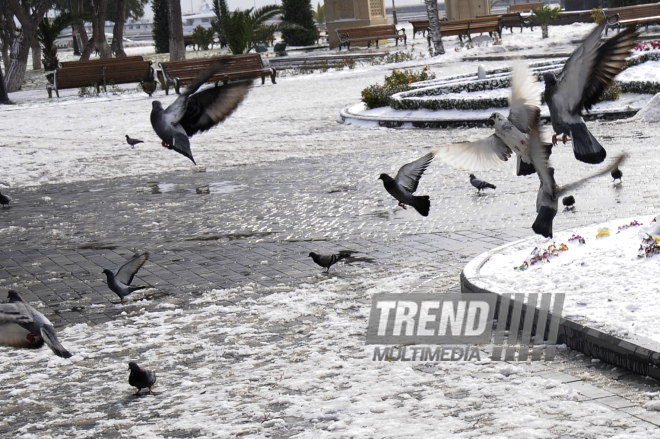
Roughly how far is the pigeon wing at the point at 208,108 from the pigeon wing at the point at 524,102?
2674 millimetres

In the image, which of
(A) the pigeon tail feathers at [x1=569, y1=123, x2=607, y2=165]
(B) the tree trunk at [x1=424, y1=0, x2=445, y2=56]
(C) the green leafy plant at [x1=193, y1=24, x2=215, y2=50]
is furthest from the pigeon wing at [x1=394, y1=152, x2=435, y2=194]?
(C) the green leafy plant at [x1=193, y1=24, x2=215, y2=50]

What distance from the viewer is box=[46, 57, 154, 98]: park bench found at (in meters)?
26.9

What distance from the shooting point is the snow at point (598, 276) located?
564 centimetres

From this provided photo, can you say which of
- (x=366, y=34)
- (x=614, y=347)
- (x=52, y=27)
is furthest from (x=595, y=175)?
(x=366, y=34)

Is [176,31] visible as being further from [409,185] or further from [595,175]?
[595,175]

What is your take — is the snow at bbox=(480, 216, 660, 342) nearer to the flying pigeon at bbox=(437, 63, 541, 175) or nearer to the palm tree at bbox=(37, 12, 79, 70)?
the flying pigeon at bbox=(437, 63, 541, 175)

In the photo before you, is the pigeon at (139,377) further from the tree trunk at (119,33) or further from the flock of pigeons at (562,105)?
the tree trunk at (119,33)

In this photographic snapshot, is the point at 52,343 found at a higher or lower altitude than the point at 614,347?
higher

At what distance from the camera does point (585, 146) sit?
4.93 meters

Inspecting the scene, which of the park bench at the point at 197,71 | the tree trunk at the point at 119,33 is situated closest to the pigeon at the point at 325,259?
the park bench at the point at 197,71

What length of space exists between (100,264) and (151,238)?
1035mm

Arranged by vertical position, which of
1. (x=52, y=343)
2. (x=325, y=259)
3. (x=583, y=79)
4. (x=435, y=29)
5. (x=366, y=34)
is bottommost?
(x=325, y=259)

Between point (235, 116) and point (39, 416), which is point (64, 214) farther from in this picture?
point (235, 116)

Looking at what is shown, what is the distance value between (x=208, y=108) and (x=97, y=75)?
21.8 metres
